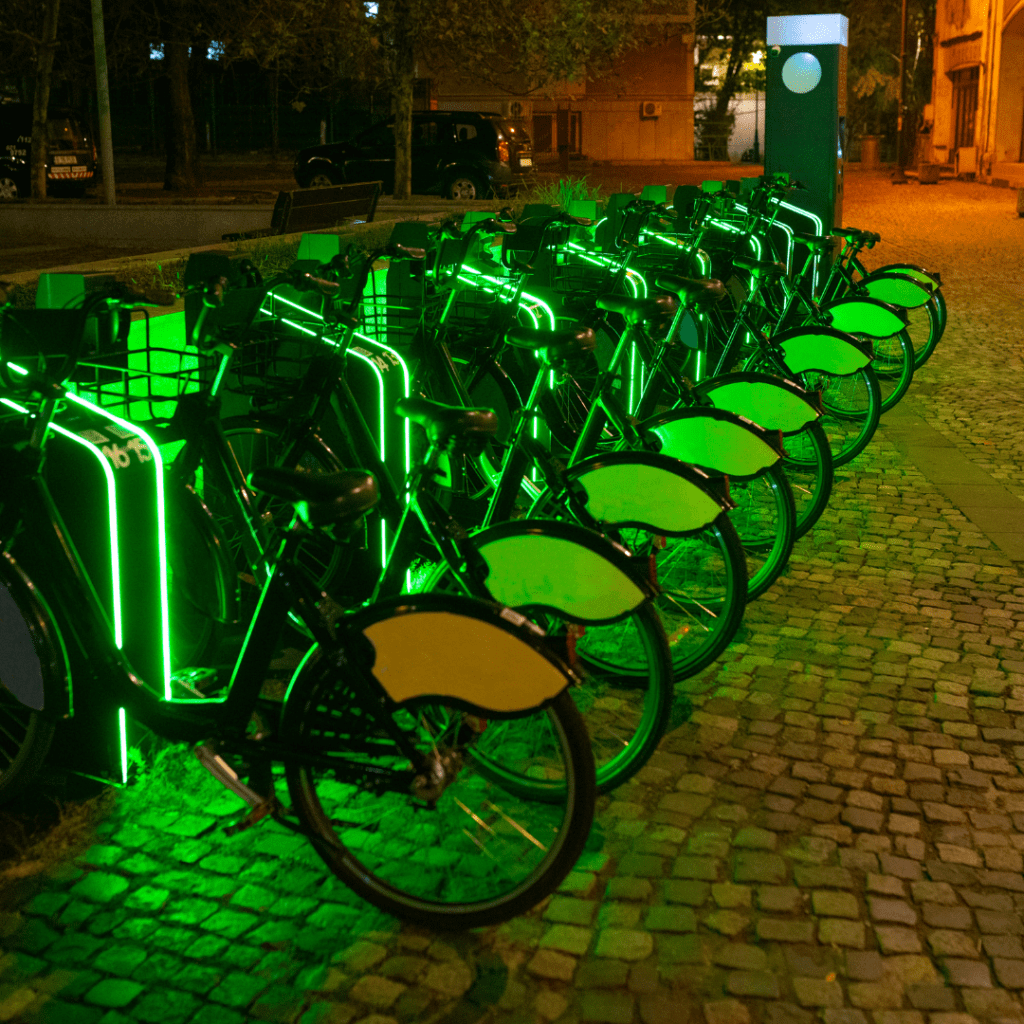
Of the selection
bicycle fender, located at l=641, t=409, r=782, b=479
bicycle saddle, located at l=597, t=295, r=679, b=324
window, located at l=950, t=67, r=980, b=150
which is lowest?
bicycle fender, located at l=641, t=409, r=782, b=479

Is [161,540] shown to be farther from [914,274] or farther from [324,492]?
[914,274]

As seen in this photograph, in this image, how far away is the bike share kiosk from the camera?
1159 centimetres

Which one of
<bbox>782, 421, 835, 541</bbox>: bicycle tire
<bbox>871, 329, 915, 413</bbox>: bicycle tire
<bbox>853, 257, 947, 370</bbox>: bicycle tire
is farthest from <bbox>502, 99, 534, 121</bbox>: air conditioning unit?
<bbox>782, 421, 835, 541</bbox>: bicycle tire

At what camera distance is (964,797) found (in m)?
3.66

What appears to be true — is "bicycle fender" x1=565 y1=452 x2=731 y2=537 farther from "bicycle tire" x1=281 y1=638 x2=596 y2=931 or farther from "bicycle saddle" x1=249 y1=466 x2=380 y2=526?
"bicycle saddle" x1=249 y1=466 x2=380 y2=526

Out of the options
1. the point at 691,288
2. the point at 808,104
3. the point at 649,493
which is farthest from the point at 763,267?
the point at 808,104

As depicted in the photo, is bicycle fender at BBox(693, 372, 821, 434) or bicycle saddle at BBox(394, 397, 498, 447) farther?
bicycle fender at BBox(693, 372, 821, 434)

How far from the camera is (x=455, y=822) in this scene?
3.31 meters

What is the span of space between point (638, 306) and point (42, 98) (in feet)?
57.2

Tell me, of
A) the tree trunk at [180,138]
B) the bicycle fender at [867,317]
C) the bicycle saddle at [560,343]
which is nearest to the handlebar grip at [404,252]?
the bicycle saddle at [560,343]

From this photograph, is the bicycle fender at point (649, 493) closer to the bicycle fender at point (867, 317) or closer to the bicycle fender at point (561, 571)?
the bicycle fender at point (561, 571)

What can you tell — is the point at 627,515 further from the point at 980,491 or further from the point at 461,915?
the point at 980,491

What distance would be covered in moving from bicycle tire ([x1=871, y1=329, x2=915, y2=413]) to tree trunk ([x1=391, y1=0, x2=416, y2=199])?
986 centimetres

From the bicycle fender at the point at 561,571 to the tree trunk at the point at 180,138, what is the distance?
2262cm
